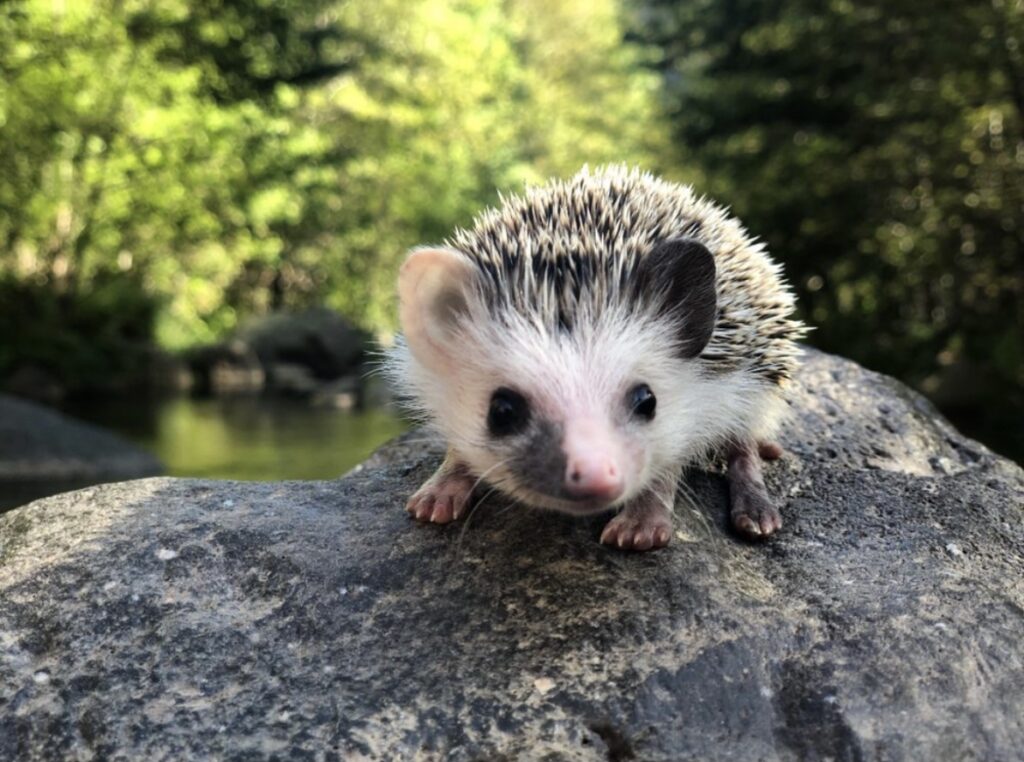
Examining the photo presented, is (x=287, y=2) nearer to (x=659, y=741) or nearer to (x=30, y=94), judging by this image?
(x=30, y=94)

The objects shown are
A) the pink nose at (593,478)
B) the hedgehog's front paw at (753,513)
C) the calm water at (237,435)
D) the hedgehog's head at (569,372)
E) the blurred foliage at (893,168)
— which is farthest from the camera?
the blurred foliage at (893,168)

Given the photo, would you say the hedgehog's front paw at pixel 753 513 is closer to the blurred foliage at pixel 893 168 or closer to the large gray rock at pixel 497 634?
the large gray rock at pixel 497 634

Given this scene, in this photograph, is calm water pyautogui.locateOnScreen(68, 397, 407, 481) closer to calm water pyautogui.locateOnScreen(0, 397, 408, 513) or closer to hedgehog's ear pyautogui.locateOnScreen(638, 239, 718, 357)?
calm water pyautogui.locateOnScreen(0, 397, 408, 513)

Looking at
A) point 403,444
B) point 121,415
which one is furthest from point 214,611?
point 121,415

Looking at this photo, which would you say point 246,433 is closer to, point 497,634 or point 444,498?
point 444,498

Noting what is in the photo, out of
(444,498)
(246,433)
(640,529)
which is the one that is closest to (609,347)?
(640,529)

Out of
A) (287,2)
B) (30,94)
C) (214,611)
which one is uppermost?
(287,2)

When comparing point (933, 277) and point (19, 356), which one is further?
point (19, 356)

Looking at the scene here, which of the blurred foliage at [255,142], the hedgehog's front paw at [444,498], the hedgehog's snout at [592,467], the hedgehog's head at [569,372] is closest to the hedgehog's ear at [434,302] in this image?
the hedgehog's head at [569,372]
